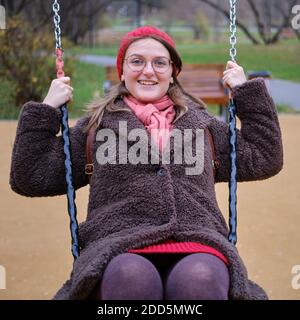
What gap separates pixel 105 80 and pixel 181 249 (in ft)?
28.9

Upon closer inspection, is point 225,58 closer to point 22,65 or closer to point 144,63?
point 22,65

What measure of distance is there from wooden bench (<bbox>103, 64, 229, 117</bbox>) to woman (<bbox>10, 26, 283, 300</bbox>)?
663cm

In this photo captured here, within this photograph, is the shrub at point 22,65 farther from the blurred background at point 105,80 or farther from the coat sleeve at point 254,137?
the coat sleeve at point 254,137

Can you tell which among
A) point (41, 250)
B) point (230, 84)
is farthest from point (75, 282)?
point (41, 250)

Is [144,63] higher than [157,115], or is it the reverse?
[144,63]

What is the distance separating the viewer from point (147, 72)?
2.56m

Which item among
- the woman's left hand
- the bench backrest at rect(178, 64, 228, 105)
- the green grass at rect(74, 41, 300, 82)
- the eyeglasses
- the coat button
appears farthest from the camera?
the green grass at rect(74, 41, 300, 82)

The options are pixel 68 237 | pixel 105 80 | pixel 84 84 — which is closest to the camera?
pixel 68 237

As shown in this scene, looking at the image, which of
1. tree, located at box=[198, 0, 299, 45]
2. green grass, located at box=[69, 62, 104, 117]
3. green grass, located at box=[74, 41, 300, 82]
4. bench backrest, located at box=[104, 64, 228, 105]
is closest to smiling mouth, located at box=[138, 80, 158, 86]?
bench backrest, located at box=[104, 64, 228, 105]

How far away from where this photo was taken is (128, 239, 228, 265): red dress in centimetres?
222

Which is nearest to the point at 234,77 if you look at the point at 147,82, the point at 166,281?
the point at 147,82

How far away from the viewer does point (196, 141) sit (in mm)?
2514

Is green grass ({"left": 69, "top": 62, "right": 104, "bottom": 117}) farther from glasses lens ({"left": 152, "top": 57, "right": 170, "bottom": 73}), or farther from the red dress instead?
the red dress
